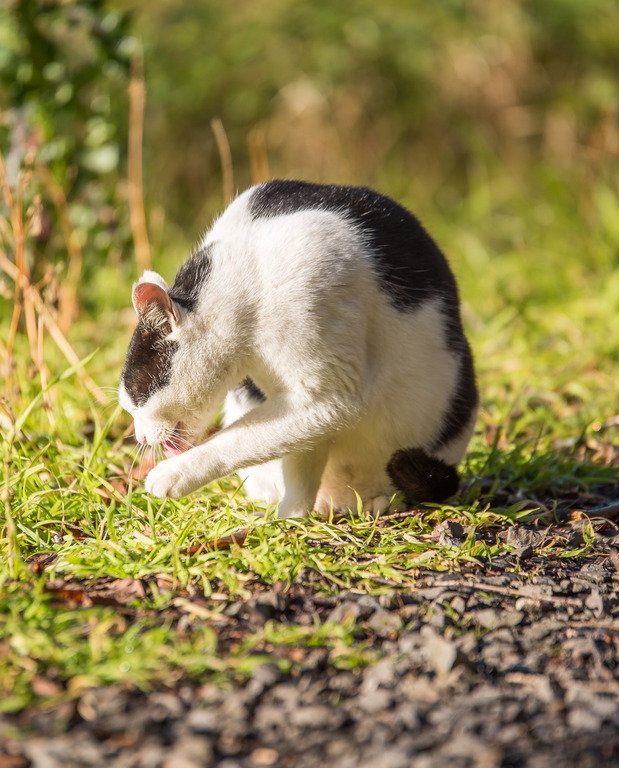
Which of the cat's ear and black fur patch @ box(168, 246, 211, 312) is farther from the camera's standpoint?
black fur patch @ box(168, 246, 211, 312)

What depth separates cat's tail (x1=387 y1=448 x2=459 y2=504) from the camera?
2.63 metres

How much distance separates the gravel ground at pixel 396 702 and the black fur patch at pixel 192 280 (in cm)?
87

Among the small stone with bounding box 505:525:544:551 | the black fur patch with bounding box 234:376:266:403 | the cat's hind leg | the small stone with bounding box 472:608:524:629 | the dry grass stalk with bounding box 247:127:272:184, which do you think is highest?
the dry grass stalk with bounding box 247:127:272:184

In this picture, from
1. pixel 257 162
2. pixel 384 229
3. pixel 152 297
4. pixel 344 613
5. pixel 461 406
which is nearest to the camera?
pixel 344 613

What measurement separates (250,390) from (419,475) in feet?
2.05

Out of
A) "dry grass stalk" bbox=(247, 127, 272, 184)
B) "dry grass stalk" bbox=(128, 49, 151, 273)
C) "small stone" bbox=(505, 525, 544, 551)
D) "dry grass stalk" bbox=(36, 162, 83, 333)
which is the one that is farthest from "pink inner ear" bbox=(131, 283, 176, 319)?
"dry grass stalk" bbox=(128, 49, 151, 273)

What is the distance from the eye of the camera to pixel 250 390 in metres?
2.81

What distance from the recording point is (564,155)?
26.0 feet

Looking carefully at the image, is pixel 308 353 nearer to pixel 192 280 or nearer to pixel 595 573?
pixel 192 280

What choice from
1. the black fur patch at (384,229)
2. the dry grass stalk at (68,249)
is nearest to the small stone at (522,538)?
the black fur patch at (384,229)

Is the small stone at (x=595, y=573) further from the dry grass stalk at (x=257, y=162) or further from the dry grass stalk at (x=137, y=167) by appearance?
the dry grass stalk at (x=137, y=167)

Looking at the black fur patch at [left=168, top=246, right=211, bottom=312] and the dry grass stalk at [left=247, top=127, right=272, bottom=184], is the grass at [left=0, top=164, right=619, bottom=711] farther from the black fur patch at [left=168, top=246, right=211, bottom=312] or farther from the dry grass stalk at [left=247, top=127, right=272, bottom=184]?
the dry grass stalk at [left=247, top=127, right=272, bottom=184]

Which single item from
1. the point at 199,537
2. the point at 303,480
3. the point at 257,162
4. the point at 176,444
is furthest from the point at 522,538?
the point at 257,162

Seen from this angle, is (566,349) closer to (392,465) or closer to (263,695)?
(392,465)
